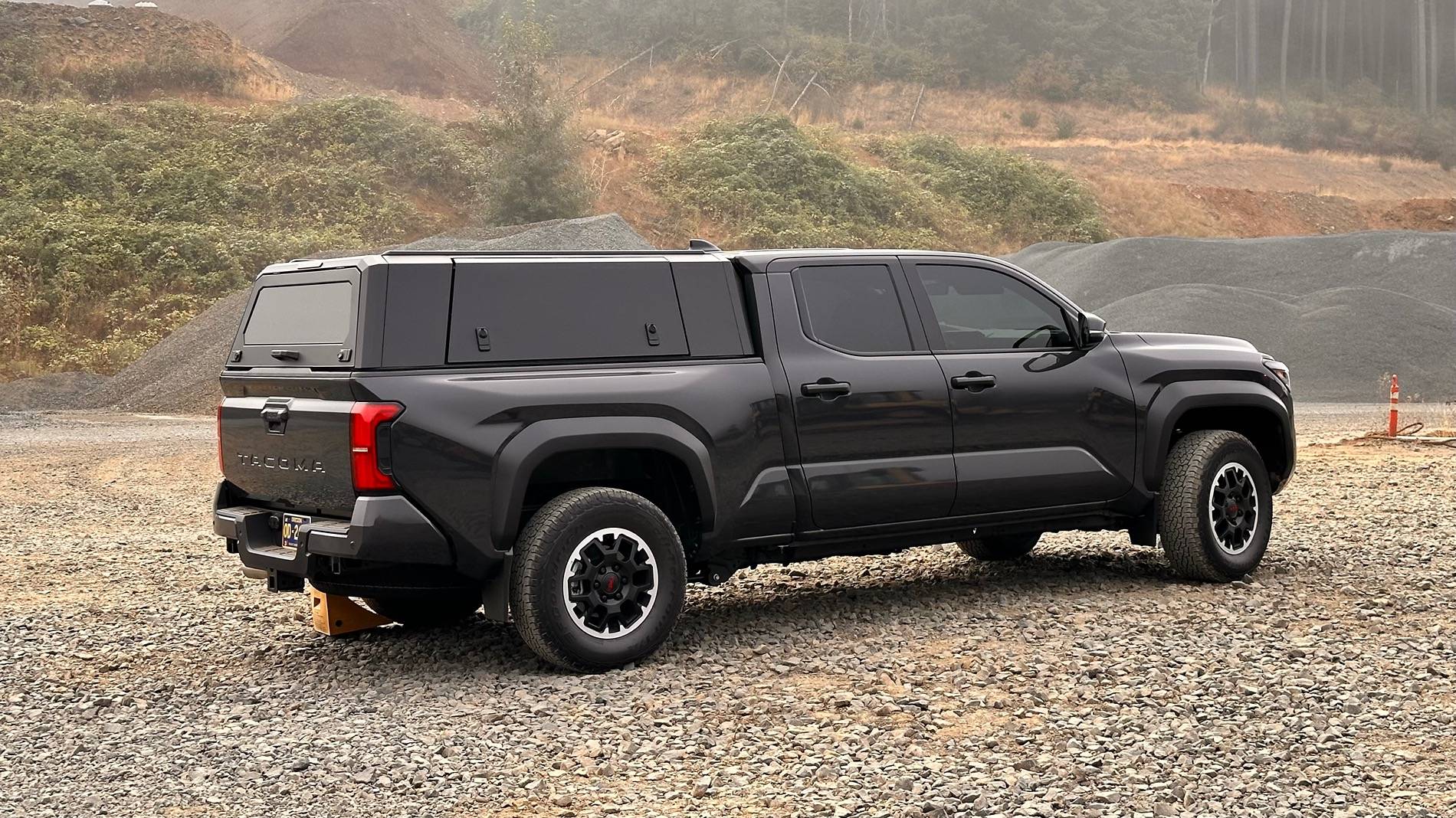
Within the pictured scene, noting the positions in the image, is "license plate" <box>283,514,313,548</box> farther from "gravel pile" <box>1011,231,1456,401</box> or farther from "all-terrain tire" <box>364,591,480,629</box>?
"gravel pile" <box>1011,231,1456,401</box>

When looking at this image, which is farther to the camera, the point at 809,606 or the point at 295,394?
the point at 809,606

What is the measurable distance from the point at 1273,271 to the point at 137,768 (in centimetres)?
3105

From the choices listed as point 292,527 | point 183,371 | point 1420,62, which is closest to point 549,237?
point 183,371

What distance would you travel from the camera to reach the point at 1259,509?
830 cm

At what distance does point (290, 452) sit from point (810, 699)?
2.48 meters

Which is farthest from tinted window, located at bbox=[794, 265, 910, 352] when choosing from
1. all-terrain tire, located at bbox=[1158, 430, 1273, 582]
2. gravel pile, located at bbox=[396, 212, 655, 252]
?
gravel pile, located at bbox=[396, 212, 655, 252]

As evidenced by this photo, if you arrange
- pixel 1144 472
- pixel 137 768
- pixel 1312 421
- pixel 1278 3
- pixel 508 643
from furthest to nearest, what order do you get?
1. pixel 1278 3
2. pixel 1312 421
3. pixel 1144 472
4. pixel 508 643
5. pixel 137 768

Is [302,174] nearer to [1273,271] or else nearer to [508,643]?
[1273,271]

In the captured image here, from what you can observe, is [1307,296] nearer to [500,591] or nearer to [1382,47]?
[500,591]

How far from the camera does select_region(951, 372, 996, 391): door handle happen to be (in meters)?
7.27

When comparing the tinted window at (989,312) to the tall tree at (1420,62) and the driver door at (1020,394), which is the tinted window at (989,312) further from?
the tall tree at (1420,62)

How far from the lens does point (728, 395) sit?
6.67 metres

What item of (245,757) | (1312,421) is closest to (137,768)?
(245,757)

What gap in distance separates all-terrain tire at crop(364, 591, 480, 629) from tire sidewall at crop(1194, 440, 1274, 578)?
13.1 ft
